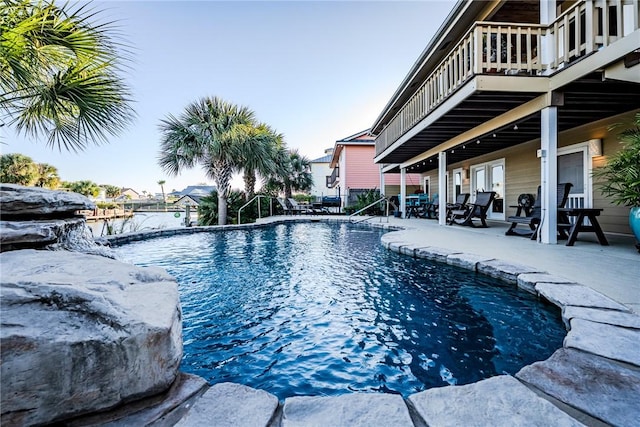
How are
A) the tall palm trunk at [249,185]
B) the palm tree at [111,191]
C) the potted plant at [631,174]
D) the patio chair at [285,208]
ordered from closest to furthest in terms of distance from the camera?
the potted plant at [631,174]
the tall palm trunk at [249,185]
the patio chair at [285,208]
the palm tree at [111,191]

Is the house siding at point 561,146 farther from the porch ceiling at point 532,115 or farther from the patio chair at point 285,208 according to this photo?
the patio chair at point 285,208

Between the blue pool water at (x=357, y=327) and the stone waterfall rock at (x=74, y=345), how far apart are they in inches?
26.3

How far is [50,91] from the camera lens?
2832 millimetres

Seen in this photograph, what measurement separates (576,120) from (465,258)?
4.63 meters

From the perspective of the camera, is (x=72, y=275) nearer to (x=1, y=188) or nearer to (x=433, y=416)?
(x=1, y=188)

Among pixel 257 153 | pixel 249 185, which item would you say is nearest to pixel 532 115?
pixel 257 153

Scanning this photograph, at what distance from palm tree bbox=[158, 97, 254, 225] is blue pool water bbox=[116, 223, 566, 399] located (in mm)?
6997

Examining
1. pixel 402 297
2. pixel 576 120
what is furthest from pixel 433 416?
pixel 576 120

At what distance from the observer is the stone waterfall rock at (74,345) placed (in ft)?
3.09

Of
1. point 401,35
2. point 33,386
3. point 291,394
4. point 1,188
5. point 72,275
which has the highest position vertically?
point 401,35

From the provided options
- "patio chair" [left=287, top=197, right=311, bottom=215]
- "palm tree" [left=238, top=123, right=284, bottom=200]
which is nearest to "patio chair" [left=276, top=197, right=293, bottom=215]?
"patio chair" [left=287, top=197, right=311, bottom=215]

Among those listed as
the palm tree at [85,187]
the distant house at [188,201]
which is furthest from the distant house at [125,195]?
the distant house at [188,201]

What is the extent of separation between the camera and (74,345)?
1002 mm

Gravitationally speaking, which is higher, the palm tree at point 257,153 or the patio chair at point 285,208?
the palm tree at point 257,153
